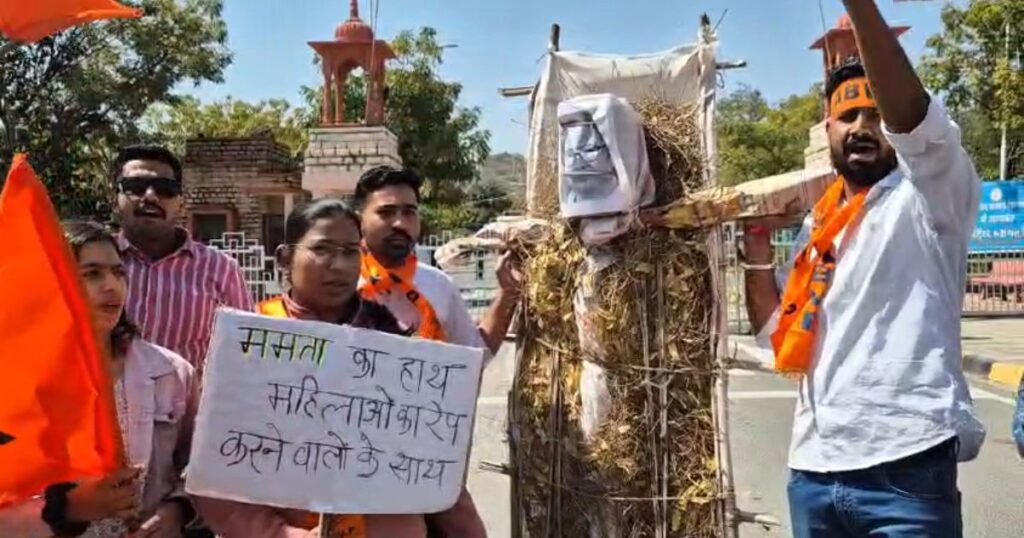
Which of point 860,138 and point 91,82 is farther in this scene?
point 91,82

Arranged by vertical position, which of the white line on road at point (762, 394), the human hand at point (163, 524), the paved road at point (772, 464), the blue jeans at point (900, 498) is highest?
the blue jeans at point (900, 498)

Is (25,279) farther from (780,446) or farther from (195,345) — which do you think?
(780,446)

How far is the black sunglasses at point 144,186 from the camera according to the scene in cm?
298

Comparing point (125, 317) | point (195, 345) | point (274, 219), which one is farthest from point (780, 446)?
point (274, 219)

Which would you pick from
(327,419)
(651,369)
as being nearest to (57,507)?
(327,419)

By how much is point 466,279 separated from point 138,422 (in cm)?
846

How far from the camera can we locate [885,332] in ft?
6.55

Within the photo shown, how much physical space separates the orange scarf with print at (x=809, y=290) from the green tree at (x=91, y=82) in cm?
1668

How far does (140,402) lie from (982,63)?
55.9ft

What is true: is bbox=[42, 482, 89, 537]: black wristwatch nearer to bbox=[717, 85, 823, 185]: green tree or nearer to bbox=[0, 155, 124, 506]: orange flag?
bbox=[0, 155, 124, 506]: orange flag

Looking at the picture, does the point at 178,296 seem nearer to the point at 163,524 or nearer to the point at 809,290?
the point at 163,524

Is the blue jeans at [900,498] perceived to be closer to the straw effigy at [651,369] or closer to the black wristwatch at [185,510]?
the straw effigy at [651,369]

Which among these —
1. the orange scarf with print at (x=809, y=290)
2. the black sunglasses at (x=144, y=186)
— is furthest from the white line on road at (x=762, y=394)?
the orange scarf with print at (x=809, y=290)

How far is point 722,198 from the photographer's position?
2.62 m
